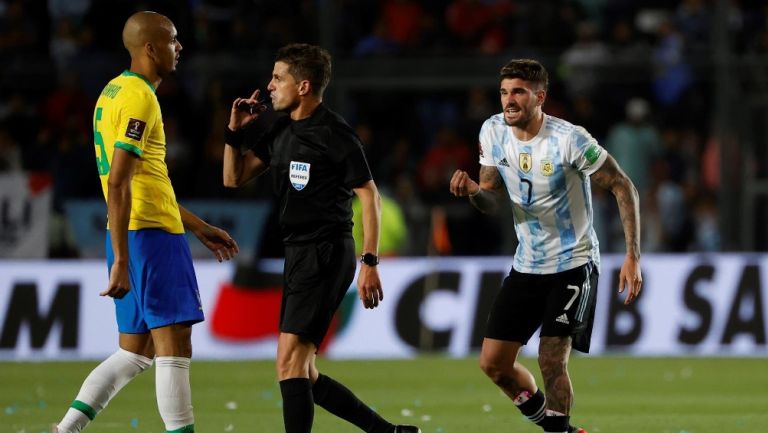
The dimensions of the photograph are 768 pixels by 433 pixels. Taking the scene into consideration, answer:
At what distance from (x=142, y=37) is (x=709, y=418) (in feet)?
16.5

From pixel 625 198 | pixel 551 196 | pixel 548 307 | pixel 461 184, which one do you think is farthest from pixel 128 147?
pixel 625 198

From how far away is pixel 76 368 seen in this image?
562 inches

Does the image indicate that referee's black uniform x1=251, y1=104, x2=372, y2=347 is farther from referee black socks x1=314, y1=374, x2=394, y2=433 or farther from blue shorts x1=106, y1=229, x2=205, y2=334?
blue shorts x1=106, y1=229, x2=205, y2=334

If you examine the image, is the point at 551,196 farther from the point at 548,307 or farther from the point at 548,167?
the point at 548,307

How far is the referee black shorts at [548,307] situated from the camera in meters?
7.88

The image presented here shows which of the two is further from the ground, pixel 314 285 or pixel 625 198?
pixel 625 198

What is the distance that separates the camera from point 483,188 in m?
8.07

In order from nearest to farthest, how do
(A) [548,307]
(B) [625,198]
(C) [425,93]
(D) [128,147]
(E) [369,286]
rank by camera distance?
(D) [128,147] < (E) [369,286] < (B) [625,198] < (A) [548,307] < (C) [425,93]

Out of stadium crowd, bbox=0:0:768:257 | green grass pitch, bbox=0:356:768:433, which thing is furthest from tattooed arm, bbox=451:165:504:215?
stadium crowd, bbox=0:0:768:257

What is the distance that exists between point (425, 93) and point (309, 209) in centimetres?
1182

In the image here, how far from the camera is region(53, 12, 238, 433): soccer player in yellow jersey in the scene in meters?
7.03

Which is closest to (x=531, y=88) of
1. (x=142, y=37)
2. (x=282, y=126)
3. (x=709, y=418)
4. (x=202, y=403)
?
(x=282, y=126)

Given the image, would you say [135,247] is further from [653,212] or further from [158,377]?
[653,212]

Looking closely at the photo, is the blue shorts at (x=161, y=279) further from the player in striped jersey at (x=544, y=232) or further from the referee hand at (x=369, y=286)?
the player in striped jersey at (x=544, y=232)
